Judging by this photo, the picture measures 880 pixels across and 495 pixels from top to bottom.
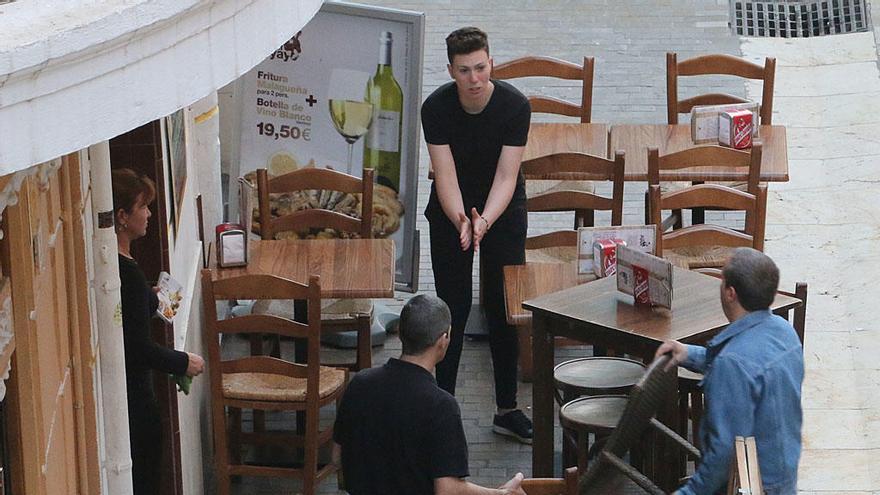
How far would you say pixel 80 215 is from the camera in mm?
4125

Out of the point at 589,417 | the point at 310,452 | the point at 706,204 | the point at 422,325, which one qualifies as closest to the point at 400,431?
the point at 422,325

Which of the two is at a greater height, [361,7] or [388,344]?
[361,7]

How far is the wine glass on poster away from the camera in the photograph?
7551 mm

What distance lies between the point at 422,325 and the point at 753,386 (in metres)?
1.05

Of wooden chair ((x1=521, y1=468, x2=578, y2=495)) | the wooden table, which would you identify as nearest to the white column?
wooden chair ((x1=521, y1=468, x2=578, y2=495))

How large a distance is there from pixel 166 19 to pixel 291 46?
5.21m

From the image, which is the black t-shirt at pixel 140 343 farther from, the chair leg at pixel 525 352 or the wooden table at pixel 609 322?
the chair leg at pixel 525 352

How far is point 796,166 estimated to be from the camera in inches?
382

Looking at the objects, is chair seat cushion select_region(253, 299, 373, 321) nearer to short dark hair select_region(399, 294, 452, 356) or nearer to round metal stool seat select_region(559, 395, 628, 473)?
round metal stool seat select_region(559, 395, 628, 473)

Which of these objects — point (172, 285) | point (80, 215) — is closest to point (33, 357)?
point (80, 215)

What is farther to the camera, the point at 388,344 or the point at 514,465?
the point at 388,344

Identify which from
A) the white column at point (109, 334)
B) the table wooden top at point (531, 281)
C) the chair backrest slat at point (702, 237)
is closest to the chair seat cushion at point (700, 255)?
the chair backrest slat at point (702, 237)

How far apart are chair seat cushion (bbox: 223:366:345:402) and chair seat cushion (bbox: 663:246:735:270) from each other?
1.77 m

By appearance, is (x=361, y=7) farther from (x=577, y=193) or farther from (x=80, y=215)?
(x=80, y=215)
